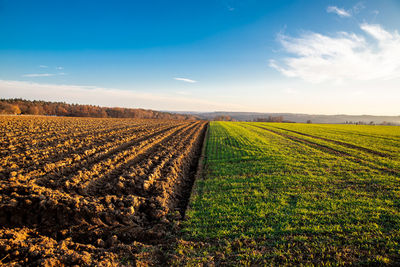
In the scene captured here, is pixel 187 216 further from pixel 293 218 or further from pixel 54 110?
A: pixel 54 110

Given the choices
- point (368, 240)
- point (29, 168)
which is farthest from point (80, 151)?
point (368, 240)

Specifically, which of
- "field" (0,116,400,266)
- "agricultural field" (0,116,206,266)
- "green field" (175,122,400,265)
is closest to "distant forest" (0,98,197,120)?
"agricultural field" (0,116,206,266)

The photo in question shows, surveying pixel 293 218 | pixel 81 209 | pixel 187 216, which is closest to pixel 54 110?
pixel 81 209

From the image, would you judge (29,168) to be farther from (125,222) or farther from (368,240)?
(368,240)

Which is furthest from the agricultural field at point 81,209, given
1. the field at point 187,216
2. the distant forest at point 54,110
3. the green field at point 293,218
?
the distant forest at point 54,110

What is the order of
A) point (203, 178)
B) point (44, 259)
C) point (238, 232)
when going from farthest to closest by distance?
point (203, 178), point (238, 232), point (44, 259)

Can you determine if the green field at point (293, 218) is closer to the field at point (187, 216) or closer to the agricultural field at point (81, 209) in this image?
the field at point (187, 216)

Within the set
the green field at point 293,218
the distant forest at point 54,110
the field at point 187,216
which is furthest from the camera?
the distant forest at point 54,110

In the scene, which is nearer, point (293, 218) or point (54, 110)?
point (293, 218)

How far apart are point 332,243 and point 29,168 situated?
39.9ft

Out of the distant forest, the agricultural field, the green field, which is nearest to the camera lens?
the agricultural field

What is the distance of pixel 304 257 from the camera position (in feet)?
14.6

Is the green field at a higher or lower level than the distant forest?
lower

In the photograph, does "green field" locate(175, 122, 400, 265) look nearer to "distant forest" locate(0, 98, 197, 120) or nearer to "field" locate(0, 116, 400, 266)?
"field" locate(0, 116, 400, 266)
